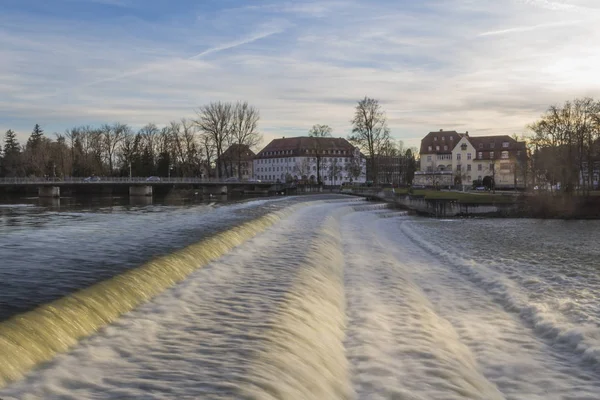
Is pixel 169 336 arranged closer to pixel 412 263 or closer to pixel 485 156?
pixel 412 263

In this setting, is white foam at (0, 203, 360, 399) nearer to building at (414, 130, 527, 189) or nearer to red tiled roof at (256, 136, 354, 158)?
building at (414, 130, 527, 189)

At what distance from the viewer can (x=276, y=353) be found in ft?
22.3

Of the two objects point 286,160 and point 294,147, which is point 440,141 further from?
point 286,160

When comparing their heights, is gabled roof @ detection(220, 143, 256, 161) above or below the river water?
above

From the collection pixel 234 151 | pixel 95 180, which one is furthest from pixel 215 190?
pixel 95 180

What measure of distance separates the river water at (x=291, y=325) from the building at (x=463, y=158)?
272ft

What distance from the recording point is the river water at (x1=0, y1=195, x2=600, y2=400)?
6.07m

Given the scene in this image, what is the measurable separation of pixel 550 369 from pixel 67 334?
6.74 meters

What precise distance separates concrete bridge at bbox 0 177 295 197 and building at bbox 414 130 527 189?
3155 cm

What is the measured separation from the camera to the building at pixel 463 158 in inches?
3816

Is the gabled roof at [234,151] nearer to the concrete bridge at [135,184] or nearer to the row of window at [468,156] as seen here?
the concrete bridge at [135,184]

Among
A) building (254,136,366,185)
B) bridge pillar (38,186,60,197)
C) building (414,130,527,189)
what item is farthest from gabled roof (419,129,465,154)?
bridge pillar (38,186,60,197)

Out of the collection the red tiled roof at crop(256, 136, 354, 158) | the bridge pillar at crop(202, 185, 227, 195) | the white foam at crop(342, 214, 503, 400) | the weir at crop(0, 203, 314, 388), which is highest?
the red tiled roof at crop(256, 136, 354, 158)

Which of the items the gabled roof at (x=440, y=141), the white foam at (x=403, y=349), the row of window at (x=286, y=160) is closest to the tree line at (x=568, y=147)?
the white foam at (x=403, y=349)
